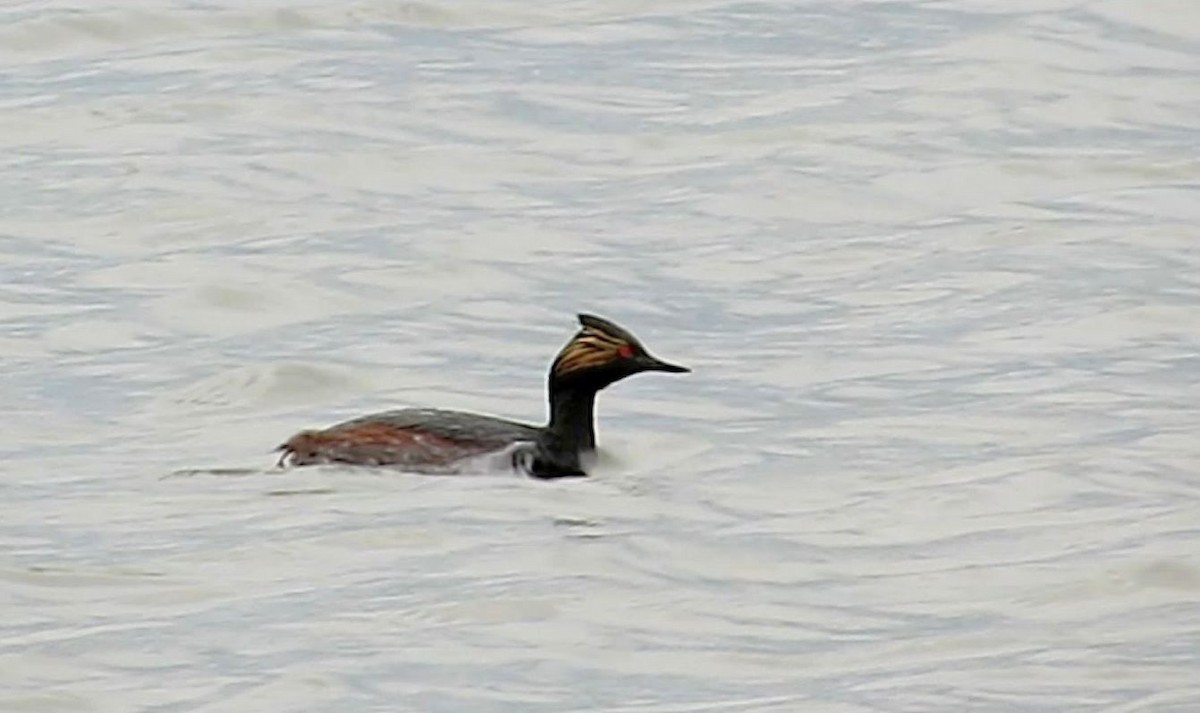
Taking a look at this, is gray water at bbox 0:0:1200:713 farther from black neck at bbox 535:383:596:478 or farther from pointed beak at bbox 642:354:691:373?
pointed beak at bbox 642:354:691:373

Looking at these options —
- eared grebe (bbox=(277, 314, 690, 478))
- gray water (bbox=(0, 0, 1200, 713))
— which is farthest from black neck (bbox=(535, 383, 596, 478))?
gray water (bbox=(0, 0, 1200, 713))

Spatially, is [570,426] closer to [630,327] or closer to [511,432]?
[511,432]

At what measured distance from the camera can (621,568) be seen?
12938mm

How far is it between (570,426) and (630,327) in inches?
123

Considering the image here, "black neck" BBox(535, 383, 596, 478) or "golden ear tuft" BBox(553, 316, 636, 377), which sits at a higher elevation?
"golden ear tuft" BBox(553, 316, 636, 377)

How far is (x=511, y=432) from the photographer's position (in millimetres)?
14609

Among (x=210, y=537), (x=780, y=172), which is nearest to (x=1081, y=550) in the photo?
(x=210, y=537)

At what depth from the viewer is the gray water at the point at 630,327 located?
11734mm

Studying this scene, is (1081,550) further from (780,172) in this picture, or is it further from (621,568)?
(780,172)

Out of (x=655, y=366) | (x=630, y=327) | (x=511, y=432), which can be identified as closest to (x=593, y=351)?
(x=655, y=366)

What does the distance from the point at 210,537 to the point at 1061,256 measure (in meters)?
6.74

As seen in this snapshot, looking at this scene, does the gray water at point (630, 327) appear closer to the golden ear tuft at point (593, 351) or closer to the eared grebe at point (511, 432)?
the eared grebe at point (511, 432)

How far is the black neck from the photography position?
14688 millimetres

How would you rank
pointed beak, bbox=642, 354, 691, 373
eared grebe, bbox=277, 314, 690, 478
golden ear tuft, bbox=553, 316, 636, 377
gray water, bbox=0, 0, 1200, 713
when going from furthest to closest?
1. golden ear tuft, bbox=553, 316, 636, 377
2. pointed beak, bbox=642, 354, 691, 373
3. eared grebe, bbox=277, 314, 690, 478
4. gray water, bbox=0, 0, 1200, 713
